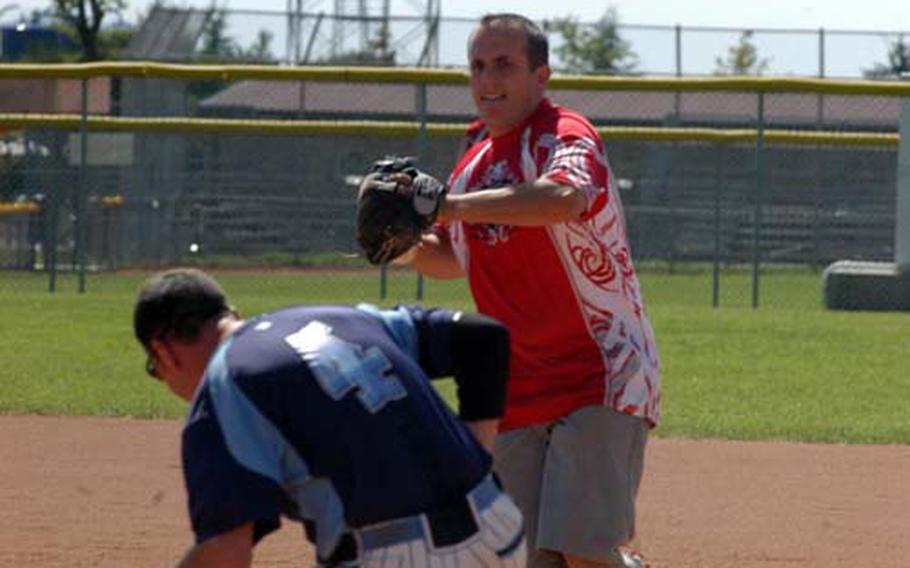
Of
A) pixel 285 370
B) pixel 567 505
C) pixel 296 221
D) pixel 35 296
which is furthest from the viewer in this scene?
pixel 296 221

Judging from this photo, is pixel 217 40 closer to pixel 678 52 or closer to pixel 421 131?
pixel 678 52

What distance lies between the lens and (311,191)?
68.3 feet

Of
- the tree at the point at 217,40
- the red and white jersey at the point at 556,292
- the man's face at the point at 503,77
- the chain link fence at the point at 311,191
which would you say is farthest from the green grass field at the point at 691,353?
the tree at the point at 217,40

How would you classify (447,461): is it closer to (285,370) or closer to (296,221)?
(285,370)

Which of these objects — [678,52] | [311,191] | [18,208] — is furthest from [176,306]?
[678,52]

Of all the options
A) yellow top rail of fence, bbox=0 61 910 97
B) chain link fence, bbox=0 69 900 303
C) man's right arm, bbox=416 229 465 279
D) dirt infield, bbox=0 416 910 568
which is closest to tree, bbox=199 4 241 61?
chain link fence, bbox=0 69 900 303

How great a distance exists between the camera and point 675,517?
8984mm

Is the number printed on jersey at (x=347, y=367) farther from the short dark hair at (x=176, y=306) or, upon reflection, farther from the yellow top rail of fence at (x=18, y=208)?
the yellow top rail of fence at (x=18, y=208)

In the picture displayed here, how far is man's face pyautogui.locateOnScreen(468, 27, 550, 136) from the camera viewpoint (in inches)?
212

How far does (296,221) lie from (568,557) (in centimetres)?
1587

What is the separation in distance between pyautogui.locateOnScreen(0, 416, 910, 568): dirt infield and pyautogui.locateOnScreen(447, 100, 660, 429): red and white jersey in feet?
8.61

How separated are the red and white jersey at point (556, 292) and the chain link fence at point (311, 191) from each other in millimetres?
13551


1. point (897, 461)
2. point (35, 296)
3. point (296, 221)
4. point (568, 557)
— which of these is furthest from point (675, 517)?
point (296, 221)

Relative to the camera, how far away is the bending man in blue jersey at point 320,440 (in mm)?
3596
